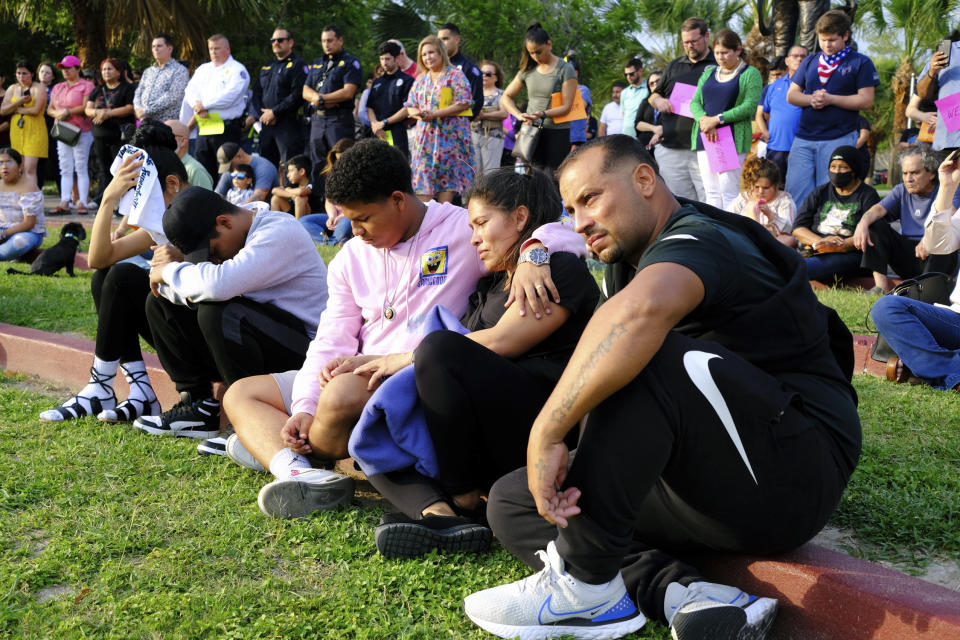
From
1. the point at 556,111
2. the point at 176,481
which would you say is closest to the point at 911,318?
the point at 176,481

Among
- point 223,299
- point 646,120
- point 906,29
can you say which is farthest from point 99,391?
point 906,29

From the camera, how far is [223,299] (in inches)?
154

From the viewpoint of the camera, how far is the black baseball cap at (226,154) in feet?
31.1

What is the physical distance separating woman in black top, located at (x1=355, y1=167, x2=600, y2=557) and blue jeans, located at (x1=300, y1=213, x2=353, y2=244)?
6334 mm

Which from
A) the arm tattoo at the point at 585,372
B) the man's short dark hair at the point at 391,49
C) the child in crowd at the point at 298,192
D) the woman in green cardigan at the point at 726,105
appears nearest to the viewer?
the arm tattoo at the point at 585,372

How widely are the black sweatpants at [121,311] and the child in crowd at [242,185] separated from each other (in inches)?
→ 195

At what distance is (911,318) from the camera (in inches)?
179

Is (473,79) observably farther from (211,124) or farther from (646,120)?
(211,124)

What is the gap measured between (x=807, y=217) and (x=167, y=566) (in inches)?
231

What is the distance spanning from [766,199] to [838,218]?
0.56m

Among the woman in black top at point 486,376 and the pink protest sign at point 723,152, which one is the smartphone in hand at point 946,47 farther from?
the woman in black top at point 486,376

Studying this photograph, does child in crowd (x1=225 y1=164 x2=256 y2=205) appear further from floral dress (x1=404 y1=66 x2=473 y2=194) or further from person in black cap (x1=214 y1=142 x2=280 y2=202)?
floral dress (x1=404 y1=66 x2=473 y2=194)

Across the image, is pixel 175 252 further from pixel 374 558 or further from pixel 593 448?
pixel 593 448

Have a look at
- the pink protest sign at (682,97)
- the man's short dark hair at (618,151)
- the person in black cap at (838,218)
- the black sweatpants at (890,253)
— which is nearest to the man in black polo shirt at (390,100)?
the pink protest sign at (682,97)
